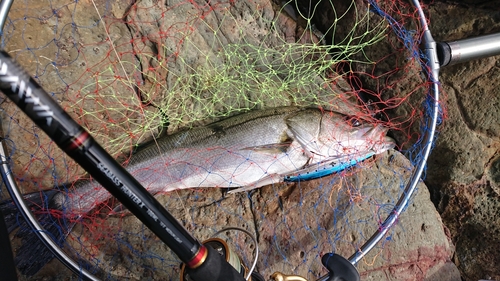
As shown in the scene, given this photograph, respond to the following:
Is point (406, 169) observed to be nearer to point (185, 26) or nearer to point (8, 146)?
point (185, 26)

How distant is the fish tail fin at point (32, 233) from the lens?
8.13ft

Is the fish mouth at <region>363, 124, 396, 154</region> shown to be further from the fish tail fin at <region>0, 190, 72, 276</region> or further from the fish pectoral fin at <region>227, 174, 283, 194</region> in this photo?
the fish tail fin at <region>0, 190, 72, 276</region>

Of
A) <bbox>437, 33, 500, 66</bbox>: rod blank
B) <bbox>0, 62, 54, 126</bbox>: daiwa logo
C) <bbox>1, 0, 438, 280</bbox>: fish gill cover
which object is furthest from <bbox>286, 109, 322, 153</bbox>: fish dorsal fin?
<bbox>0, 62, 54, 126</bbox>: daiwa logo

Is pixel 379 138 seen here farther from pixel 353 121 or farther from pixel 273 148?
pixel 273 148

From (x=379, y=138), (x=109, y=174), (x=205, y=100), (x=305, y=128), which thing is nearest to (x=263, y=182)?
(x=305, y=128)

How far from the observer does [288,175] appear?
2.86 metres

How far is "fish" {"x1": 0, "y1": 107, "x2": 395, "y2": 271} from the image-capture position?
2.75 metres

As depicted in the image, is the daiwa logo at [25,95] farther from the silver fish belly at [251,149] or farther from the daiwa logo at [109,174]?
the silver fish belly at [251,149]

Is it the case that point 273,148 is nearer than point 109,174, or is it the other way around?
point 109,174

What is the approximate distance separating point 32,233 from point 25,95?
63.6 inches

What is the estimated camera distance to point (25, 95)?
50.6 inches

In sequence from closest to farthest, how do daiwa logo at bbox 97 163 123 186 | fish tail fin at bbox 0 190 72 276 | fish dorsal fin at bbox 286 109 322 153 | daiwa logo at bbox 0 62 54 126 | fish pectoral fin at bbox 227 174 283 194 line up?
daiwa logo at bbox 0 62 54 126 → daiwa logo at bbox 97 163 123 186 → fish tail fin at bbox 0 190 72 276 → fish pectoral fin at bbox 227 174 283 194 → fish dorsal fin at bbox 286 109 322 153

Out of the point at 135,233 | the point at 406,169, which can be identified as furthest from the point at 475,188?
the point at 135,233

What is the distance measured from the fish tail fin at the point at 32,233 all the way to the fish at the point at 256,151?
0.19 m
